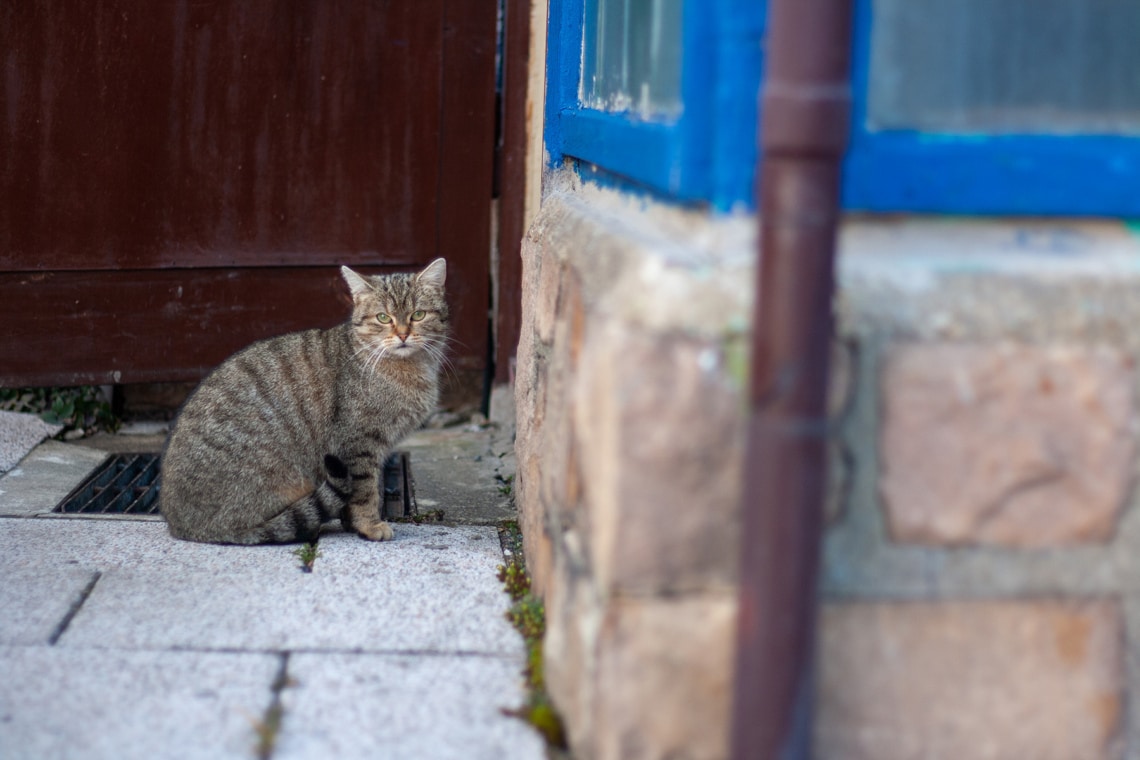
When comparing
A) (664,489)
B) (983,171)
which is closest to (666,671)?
(664,489)

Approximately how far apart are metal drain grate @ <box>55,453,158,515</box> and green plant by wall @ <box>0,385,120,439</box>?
382 millimetres

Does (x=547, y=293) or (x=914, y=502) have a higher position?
(x=547, y=293)

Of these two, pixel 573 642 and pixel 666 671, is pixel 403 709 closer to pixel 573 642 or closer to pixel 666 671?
pixel 573 642

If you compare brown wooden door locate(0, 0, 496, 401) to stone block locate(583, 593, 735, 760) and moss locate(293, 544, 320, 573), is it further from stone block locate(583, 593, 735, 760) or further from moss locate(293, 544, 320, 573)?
stone block locate(583, 593, 735, 760)

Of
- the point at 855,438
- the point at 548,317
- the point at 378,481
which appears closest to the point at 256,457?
the point at 378,481

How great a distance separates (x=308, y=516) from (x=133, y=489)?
1.21 m

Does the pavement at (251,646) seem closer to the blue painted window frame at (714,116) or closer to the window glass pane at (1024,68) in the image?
the blue painted window frame at (714,116)

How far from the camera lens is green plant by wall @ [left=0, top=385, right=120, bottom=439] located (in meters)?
4.88

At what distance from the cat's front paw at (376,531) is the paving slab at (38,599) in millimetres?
800

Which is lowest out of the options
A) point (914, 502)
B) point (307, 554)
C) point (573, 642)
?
point (307, 554)

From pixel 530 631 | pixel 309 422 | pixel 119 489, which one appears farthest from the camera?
pixel 119 489

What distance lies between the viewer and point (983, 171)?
2104 mm

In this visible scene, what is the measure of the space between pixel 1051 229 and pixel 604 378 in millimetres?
866

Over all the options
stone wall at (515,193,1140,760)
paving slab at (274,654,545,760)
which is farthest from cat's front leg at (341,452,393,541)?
stone wall at (515,193,1140,760)
